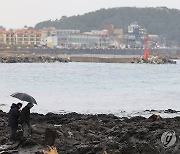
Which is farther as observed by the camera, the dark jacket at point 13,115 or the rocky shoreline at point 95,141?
the dark jacket at point 13,115

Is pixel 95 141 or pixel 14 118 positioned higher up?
pixel 14 118

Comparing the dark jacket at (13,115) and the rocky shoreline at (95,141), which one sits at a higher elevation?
the dark jacket at (13,115)

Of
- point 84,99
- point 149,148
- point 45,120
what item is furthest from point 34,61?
point 149,148

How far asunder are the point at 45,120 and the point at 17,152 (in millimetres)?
7571

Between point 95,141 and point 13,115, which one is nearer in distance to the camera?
point 95,141

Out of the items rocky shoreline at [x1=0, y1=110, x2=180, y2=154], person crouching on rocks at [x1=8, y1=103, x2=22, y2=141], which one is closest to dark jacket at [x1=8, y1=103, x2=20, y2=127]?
person crouching on rocks at [x1=8, y1=103, x2=22, y2=141]

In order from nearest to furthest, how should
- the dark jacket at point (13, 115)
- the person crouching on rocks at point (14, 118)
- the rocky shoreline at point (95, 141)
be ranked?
the rocky shoreline at point (95, 141)
the person crouching on rocks at point (14, 118)
the dark jacket at point (13, 115)

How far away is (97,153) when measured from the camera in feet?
36.7

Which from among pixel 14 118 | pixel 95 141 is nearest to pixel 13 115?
pixel 14 118

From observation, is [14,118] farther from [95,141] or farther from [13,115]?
[95,141]

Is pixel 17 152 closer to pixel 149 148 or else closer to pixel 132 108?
pixel 149 148

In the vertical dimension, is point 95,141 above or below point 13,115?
below

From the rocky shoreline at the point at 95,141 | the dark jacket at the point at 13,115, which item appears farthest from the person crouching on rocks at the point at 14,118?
the rocky shoreline at the point at 95,141

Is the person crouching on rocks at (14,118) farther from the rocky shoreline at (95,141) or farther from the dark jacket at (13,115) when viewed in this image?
the rocky shoreline at (95,141)
